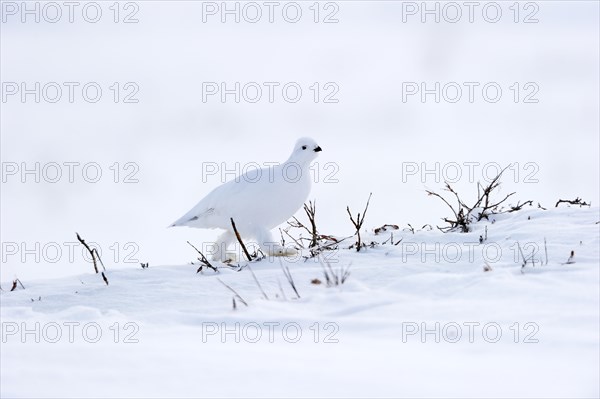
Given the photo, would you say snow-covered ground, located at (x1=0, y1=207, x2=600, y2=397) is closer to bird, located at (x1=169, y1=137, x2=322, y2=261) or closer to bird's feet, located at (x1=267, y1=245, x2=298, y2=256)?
bird's feet, located at (x1=267, y1=245, x2=298, y2=256)

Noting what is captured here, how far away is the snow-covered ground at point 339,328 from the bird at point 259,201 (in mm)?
1047

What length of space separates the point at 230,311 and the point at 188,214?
270 cm

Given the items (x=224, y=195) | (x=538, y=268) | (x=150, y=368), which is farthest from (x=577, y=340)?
(x=224, y=195)

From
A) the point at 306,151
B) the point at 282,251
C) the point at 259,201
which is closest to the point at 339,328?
the point at 282,251

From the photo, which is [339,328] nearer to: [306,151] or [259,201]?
[259,201]

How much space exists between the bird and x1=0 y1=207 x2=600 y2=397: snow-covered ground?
1.05m

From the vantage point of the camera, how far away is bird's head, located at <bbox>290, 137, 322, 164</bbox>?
7082mm

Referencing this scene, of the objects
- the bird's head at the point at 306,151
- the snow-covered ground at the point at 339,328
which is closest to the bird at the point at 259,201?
the bird's head at the point at 306,151

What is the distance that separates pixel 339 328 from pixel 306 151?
3182 mm

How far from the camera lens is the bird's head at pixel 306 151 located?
708 cm

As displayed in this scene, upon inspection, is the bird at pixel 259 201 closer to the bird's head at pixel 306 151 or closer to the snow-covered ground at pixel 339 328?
the bird's head at pixel 306 151

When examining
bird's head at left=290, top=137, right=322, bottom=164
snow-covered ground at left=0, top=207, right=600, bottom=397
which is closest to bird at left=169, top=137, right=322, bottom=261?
bird's head at left=290, top=137, right=322, bottom=164

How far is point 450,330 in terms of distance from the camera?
3898mm

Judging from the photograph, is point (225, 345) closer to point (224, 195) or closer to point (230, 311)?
point (230, 311)
